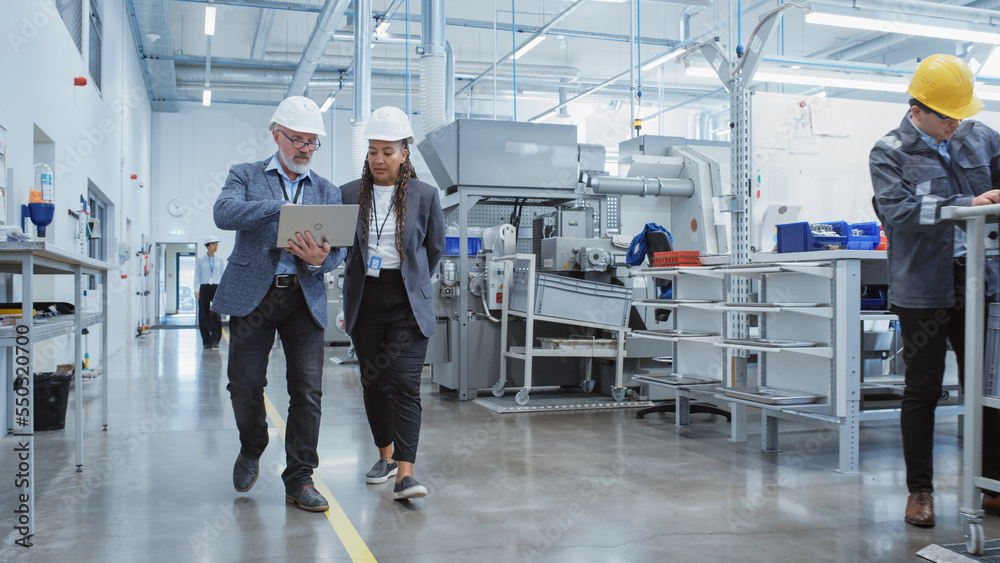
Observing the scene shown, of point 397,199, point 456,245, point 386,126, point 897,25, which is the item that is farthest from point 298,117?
point 897,25

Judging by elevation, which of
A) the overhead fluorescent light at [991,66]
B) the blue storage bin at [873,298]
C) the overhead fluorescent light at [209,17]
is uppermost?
the overhead fluorescent light at [209,17]

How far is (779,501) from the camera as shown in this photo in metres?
2.79

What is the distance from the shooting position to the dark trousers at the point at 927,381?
96.0 inches

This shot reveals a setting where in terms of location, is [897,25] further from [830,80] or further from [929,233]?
[929,233]

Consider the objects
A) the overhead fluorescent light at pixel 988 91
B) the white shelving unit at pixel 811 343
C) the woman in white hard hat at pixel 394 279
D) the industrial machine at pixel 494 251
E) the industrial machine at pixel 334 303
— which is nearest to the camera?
the woman in white hard hat at pixel 394 279

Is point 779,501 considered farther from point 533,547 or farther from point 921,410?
point 533,547

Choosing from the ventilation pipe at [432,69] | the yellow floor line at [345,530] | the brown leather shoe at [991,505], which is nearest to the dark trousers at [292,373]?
the yellow floor line at [345,530]

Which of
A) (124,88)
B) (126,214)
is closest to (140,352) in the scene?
(126,214)

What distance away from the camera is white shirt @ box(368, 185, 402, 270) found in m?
2.78

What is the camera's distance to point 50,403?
4.21 m

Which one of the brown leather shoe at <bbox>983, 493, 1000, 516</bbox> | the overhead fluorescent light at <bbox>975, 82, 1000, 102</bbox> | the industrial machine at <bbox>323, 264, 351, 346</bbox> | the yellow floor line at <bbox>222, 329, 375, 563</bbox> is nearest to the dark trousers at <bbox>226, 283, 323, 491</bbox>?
the yellow floor line at <bbox>222, 329, 375, 563</bbox>

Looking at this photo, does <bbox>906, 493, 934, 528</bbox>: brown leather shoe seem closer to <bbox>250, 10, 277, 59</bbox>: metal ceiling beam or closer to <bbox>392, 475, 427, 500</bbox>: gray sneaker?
<bbox>392, 475, 427, 500</bbox>: gray sneaker

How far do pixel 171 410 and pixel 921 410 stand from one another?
4.30 m

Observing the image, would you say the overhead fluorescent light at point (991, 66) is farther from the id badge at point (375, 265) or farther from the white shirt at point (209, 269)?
the white shirt at point (209, 269)
